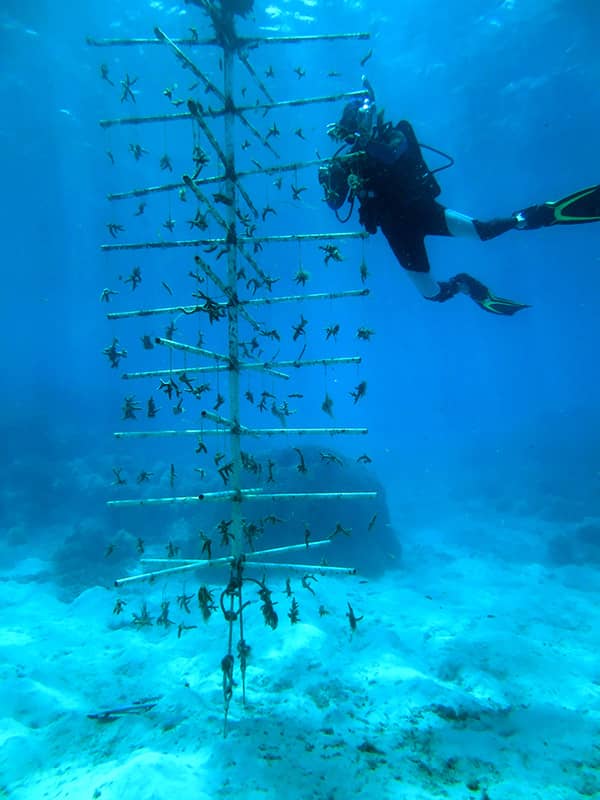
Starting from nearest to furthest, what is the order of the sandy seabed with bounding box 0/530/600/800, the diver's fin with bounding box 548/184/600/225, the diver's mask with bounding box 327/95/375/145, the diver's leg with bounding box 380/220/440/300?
the sandy seabed with bounding box 0/530/600/800
the diver's fin with bounding box 548/184/600/225
the diver's mask with bounding box 327/95/375/145
the diver's leg with bounding box 380/220/440/300

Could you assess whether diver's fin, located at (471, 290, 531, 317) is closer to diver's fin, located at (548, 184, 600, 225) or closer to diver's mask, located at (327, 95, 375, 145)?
diver's fin, located at (548, 184, 600, 225)

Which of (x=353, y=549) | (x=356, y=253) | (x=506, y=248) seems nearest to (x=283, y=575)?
(x=353, y=549)

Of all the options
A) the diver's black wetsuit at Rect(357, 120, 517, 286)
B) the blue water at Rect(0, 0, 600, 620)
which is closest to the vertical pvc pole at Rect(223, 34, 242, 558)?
the diver's black wetsuit at Rect(357, 120, 517, 286)

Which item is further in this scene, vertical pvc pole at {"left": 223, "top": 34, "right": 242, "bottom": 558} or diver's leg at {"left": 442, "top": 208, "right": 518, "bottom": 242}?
diver's leg at {"left": 442, "top": 208, "right": 518, "bottom": 242}

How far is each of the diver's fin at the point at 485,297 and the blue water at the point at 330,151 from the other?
218 inches

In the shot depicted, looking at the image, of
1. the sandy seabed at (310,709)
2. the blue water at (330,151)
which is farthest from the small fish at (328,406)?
the blue water at (330,151)

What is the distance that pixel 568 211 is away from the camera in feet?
16.5

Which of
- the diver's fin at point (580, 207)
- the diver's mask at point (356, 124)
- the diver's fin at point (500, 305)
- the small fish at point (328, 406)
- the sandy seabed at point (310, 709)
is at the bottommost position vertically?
the sandy seabed at point (310, 709)

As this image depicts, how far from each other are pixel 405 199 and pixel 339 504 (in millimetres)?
9851

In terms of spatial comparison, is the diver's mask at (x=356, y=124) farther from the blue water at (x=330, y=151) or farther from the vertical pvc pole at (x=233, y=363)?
the blue water at (x=330, y=151)

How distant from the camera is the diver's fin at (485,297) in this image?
6.35 metres

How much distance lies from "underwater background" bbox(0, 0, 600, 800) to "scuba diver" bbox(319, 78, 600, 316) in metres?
2.45

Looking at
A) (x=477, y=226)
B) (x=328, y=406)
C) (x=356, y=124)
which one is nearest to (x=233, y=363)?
(x=328, y=406)

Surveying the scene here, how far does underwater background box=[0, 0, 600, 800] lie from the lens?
4.49 m
